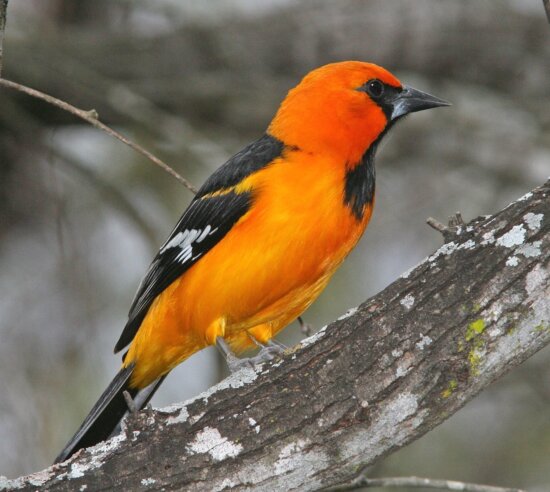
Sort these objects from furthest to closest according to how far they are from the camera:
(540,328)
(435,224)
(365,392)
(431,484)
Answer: (431,484) < (435,224) < (365,392) < (540,328)

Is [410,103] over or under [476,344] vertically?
over

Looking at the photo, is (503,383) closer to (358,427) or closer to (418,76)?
(418,76)

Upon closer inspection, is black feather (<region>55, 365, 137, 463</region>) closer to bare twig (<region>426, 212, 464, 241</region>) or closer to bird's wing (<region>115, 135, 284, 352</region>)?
bird's wing (<region>115, 135, 284, 352</region>)

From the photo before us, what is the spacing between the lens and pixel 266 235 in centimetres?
514

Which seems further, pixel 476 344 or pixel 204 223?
pixel 204 223

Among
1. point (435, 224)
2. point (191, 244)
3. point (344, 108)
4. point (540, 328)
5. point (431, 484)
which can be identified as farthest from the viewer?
point (344, 108)

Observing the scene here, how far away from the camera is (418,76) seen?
8766 mm

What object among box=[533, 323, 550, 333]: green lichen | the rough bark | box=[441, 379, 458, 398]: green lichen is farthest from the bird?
box=[533, 323, 550, 333]: green lichen

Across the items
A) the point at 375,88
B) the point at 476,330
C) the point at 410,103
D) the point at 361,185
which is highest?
the point at 375,88

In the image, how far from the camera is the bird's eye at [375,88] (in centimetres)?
595

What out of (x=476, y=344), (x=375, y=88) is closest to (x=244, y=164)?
(x=375, y=88)

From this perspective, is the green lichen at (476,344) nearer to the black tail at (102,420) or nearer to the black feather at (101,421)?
the black tail at (102,420)

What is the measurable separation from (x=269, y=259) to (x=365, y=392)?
1279mm

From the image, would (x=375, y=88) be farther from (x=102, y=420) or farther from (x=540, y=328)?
(x=102, y=420)
